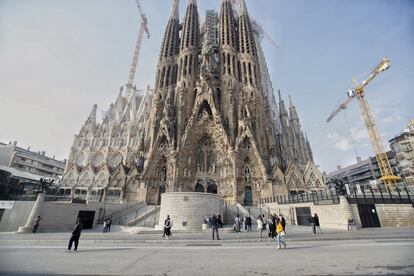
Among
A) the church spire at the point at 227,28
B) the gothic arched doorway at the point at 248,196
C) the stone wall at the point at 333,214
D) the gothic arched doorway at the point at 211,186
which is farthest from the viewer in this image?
the church spire at the point at 227,28

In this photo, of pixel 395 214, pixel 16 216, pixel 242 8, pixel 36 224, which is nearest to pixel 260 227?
pixel 395 214

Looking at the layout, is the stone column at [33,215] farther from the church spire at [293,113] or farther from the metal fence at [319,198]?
the church spire at [293,113]

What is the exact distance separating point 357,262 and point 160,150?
3127cm

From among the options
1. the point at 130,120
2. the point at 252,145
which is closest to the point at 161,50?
the point at 130,120

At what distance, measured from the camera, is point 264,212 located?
78.9 ft

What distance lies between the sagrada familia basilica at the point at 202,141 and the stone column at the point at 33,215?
10.4 m

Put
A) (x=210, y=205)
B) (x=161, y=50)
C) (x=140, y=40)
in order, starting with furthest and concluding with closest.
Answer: (x=140, y=40), (x=161, y=50), (x=210, y=205)

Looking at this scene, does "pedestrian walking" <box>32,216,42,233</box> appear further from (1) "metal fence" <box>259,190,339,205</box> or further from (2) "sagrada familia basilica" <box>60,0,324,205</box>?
(1) "metal fence" <box>259,190,339,205</box>

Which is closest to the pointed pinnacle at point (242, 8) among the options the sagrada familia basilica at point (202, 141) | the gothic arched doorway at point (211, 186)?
the sagrada familia basilica at point (202, 141)

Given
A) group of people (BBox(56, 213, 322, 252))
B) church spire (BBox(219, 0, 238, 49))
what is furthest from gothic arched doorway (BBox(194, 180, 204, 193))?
church spire (BBox(219, 0, 238, 49))

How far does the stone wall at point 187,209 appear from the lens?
16.5 metres

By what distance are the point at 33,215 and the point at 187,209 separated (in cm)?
1344

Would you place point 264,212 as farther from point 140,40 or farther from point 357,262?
point 140,40

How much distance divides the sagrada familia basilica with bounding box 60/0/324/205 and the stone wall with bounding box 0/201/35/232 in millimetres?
10119
